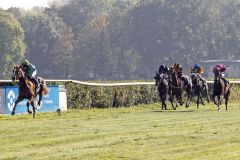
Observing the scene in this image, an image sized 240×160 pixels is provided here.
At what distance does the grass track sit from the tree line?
88.8 metres

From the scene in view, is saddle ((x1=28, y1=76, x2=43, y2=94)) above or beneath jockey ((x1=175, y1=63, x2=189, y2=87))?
beneath

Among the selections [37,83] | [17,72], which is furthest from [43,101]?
[17,72]

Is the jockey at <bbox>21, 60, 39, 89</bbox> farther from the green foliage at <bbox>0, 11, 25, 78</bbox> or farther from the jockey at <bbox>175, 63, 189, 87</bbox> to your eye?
the green foliage at <bbox>0, 11, 25, 78</bbox>

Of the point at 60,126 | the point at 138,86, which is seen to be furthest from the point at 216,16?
the point at 60,126

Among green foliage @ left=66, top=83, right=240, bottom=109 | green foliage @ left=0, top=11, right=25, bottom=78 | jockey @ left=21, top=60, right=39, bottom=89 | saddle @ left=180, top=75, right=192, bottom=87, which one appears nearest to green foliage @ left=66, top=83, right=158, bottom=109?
green foliage @ left=66, top=83, right=240, bottom=109

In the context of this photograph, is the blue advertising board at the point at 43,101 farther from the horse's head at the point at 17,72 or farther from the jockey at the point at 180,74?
the jockey at the point at 180,74

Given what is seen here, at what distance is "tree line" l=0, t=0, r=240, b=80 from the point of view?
118062mm

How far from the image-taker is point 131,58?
387 feet

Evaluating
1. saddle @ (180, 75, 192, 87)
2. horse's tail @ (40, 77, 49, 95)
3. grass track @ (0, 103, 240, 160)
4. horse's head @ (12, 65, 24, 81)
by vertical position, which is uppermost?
horse's head @ (12, 65, 24, 81)

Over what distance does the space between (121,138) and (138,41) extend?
338ft

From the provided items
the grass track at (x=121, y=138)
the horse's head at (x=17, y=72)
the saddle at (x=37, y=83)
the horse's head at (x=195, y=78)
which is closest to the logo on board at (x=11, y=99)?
the saddle at (x=37, y=83)

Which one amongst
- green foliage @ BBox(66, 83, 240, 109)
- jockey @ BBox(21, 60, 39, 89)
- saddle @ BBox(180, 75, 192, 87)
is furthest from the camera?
saddle @ BBox(180, 75, 192, 87)

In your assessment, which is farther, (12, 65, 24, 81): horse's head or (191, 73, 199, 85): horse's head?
(191, 73, 199, 85): horse's head

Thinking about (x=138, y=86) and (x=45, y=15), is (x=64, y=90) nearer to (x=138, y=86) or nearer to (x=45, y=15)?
(x=138, y=86)
